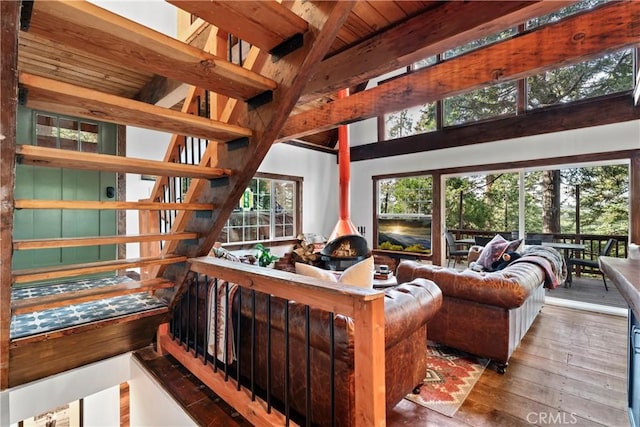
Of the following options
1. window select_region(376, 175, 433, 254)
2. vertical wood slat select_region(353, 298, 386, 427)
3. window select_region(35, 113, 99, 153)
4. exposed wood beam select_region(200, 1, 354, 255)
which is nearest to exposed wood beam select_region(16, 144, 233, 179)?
exposed wood beam select_region(200, 1, 354, 255)

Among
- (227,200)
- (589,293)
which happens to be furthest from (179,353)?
(589,293)

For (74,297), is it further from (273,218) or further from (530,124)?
(530,124)

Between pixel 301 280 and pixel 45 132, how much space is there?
11.9ft

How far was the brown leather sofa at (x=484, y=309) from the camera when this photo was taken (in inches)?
94.4

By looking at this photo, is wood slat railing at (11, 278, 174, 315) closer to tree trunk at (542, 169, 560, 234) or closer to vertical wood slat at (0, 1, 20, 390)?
vertical wood slat at (0, 1, 20, 390)

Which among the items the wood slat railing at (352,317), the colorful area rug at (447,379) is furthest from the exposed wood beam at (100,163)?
the colorful area rug at (447,379)

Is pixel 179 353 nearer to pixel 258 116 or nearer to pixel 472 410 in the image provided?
pixel 258 116

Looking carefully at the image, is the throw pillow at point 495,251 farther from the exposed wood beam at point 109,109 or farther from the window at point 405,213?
the exposed wood beam at point 109,109

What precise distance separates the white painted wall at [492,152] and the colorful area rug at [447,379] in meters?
3.54

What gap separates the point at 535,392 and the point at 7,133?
335 cm

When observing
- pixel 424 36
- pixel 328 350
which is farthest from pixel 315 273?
pixel 424 36

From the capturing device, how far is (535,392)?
85.0 inches

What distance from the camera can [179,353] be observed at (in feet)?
7.88

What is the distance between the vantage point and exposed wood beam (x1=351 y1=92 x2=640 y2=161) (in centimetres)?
394
